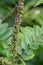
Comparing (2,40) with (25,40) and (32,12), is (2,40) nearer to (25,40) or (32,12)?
(25,40)

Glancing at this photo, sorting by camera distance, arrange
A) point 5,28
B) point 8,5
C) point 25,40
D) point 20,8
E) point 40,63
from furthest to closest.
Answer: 1. point 8,5
2. point 40,63
3. point 25,40
4. point 5,28
5. point 20,8

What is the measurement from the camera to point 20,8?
0.90 meters

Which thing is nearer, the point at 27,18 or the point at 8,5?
the point at 27,18

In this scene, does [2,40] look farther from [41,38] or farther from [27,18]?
[27,18]

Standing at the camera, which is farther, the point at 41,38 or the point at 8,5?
the point at 8,5

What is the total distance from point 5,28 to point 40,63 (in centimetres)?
164

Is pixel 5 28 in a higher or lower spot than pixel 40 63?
higher

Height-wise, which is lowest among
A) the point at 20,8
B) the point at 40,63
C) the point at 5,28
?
the point at 40,63

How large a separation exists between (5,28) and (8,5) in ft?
6.84

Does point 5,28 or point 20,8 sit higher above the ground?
point 20,8

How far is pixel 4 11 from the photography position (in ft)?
9.61

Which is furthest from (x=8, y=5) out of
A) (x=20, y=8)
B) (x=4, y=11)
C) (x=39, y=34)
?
(x=20, y=8)

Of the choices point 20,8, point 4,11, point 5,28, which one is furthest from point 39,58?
point 20,8

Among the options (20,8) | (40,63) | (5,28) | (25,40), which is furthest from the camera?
(40,63)
